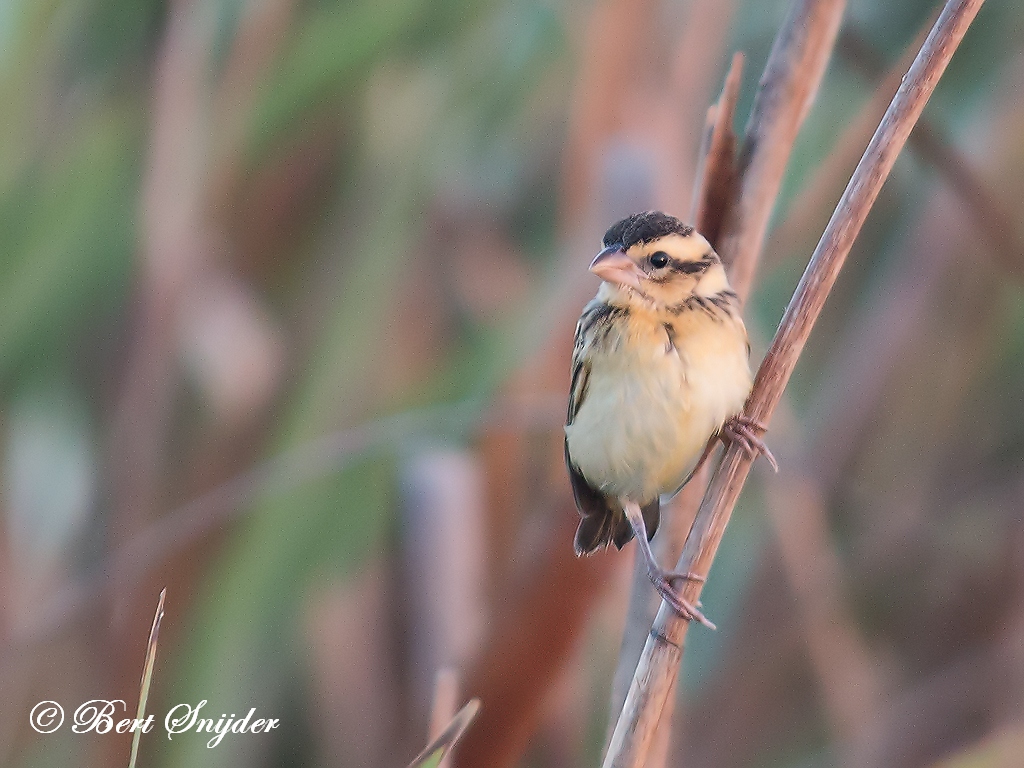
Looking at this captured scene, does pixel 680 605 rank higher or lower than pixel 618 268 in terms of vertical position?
lower

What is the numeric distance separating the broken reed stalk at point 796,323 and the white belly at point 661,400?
0.09 metres

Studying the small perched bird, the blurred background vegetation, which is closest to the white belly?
the small perched bird

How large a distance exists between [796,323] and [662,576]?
7.1 inches

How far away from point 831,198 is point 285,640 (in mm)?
635

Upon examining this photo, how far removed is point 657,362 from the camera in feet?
2.11

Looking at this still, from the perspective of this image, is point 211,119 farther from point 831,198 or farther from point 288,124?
point 831,198

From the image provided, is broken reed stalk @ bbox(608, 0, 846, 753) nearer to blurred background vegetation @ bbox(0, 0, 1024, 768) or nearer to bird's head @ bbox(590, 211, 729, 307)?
bird's head @ bbox(590, 211, 729, 307)

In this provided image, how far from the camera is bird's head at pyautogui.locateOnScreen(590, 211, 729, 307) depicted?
25.0 inches

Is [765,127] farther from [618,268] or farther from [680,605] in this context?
[680,605]

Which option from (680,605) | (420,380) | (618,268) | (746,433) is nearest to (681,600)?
(680,605)

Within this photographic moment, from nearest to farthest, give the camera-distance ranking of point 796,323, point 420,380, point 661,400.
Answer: point 796,323
point 661,400
point 420,380

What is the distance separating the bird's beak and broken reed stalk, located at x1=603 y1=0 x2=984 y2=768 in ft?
0.43

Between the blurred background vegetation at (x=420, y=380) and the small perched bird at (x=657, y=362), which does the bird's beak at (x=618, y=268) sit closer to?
the small perched bird at (x=657, y=362)

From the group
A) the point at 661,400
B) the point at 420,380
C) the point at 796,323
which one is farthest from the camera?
the point at 420,380
